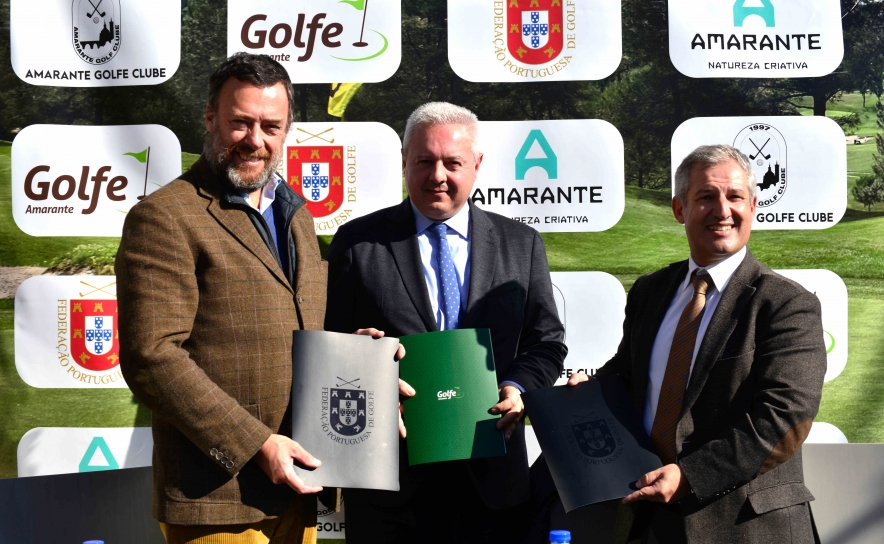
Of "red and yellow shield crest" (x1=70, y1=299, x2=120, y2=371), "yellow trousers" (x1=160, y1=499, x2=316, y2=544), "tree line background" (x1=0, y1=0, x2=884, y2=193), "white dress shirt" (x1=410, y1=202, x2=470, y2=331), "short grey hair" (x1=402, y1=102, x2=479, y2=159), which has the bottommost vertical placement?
"yellow trousers" (x1=160, y1=499, x2=316, y2=544)

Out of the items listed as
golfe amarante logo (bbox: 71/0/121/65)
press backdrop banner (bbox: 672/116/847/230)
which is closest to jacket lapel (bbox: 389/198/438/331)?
press backdrop banner (bbox: 672/116/847/230)

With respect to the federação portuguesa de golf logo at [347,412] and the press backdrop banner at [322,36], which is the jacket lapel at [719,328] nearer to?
the federação portuguesa de golf logo at [347,412]

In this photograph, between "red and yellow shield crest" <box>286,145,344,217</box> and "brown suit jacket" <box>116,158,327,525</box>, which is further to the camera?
"red and yellow shield crest" <box>286,145,344,217</box>

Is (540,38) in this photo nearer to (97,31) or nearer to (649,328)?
(649,328)

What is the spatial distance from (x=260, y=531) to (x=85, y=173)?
230cm

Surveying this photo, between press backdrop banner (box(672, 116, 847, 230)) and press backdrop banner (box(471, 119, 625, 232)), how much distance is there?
346 mm

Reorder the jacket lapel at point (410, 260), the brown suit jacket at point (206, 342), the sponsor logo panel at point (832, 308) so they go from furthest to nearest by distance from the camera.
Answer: the sponsor logo panel at point (832, 308) → the jacket lapel at point (410, 260) → the brown suit jacket at point (206, 342)

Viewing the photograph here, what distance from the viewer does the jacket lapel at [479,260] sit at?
91.7 inches

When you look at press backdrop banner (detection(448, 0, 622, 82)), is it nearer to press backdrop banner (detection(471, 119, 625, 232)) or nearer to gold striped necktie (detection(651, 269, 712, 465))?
press backdrop banner (detection(471, 119, 625, 232))

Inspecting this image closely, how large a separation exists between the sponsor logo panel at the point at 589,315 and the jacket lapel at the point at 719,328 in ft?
4.75

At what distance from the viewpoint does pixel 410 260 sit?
7.80 feet

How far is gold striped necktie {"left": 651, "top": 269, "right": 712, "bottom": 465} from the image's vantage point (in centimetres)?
206

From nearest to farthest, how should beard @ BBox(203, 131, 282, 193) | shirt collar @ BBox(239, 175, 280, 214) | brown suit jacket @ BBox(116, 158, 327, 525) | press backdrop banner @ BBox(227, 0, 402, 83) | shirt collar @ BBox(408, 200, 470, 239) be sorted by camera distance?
brown suit jacket @ BBox(116, 158, 327, 525), beard @ BBox(203, 131, 282, 193), shirt collar @ BBox(239, 175, 280, 214), shirt collar @ BBox(408, 200, 470, 239), press backdrop banner @ BBox(227, 0, 402, 83)

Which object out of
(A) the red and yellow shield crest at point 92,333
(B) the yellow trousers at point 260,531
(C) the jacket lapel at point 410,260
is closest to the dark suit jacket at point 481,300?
(C) the jacket lapel at point 410,260
